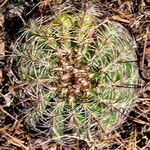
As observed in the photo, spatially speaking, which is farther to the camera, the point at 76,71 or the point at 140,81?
the point at 140,81

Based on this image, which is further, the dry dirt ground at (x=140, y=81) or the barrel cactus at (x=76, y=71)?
the dry dirt ground at (x=140, y=81)

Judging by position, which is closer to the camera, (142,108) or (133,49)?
(133,49)

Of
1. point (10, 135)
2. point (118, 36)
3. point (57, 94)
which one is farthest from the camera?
point (10, 135)

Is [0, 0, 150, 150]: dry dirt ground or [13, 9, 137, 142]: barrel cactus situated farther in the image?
[0, 0, 150, 150]: dry dirt ground

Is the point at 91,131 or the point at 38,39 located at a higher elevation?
the point at 38,39

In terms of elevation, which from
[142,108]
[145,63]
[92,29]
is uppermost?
[92,29]

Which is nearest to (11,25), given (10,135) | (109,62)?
(10,135)

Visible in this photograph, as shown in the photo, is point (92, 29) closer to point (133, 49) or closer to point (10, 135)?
point (133, 49)

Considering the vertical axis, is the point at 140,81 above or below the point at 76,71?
below
